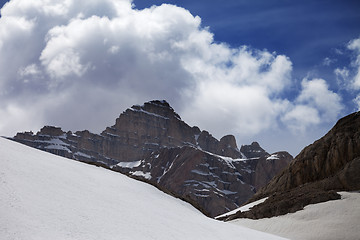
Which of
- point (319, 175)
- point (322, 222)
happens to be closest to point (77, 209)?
point (322, 222)

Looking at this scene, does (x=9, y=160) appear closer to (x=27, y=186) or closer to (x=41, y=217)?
(x=27, y=186)

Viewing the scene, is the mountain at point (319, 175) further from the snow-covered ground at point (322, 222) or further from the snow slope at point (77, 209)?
the snow slope at point (77, 209)

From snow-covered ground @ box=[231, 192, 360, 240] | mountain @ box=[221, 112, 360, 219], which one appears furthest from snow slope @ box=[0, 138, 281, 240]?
mountain @ box=[221, 112, 360, 219]

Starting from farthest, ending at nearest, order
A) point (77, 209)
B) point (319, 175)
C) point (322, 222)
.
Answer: point (319, 175)
point (322, 222)
point (77, 209)

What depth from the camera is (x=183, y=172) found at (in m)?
166

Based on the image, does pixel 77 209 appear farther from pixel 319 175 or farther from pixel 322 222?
pixel 319 175

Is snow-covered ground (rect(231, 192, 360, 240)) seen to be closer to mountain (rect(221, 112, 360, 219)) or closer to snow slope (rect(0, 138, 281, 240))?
mountain (rect(221, 112, 360, 219))

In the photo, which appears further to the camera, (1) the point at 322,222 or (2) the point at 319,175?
(2) the point at 319,175

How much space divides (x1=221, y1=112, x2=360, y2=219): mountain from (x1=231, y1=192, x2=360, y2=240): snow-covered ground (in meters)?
1.95

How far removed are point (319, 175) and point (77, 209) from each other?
58258mm

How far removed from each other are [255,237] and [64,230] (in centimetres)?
1229

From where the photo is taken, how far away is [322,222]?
1553 inches

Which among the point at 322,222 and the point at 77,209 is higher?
the point at 322,222

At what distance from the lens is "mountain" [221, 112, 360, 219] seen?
48.2 meters
